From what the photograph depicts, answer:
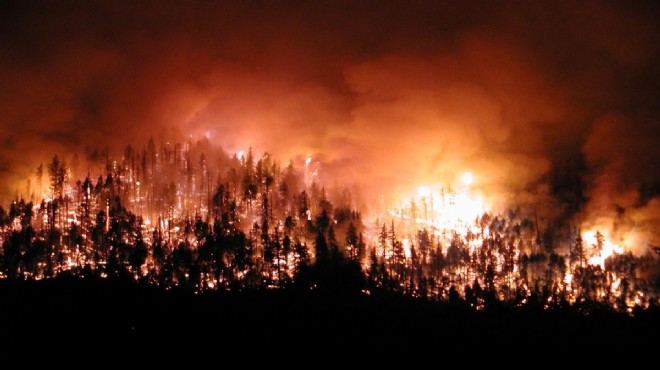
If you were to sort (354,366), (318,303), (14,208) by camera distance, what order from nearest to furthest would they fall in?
(354,366) < (318,303) < (14,208)

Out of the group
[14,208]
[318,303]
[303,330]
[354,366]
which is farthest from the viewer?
[14,208]

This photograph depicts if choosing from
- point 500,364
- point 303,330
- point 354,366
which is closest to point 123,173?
point 303,330

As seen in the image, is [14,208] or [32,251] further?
[14,208]

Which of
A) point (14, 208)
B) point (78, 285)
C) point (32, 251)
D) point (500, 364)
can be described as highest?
point (14, 208)

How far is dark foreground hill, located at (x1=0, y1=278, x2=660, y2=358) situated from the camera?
5443 inches

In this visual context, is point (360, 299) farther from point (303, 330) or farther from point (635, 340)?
point (635, 340)

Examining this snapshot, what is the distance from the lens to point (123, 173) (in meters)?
195

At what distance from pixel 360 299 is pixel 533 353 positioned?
4875 cm

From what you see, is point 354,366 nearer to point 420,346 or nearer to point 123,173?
point 420,346

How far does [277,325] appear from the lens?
151m

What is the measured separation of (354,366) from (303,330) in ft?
54.7

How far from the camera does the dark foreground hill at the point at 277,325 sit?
138m

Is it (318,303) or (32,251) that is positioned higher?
(32,251)

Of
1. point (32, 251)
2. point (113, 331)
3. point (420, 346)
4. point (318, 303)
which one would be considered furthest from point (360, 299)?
point (32, 251)
